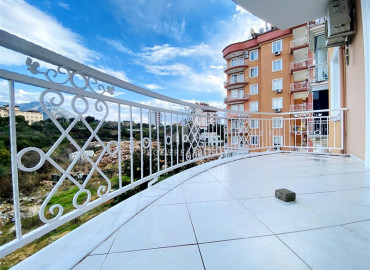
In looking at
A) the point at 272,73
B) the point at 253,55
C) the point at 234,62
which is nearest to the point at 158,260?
the point at 272,73

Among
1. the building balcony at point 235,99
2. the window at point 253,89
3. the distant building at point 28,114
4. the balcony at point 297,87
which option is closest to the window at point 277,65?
the balcony at point 297,87

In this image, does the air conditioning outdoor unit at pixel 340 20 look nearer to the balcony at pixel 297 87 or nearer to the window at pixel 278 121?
the window at pixel 278 121

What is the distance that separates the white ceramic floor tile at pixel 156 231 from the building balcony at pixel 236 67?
1691 centimetres

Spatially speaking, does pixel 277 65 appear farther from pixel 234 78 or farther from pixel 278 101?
pixel 234 78

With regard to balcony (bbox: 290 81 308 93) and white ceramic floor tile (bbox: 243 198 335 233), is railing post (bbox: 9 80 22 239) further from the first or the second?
balcony (bbox: 290 81 308 93)

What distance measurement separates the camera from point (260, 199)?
4.21 feet

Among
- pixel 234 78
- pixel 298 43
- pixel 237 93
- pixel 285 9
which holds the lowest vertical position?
pixel 285 9

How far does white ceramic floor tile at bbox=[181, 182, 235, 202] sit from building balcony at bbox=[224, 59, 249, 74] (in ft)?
53.6

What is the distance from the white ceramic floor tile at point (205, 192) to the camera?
1.31 metres

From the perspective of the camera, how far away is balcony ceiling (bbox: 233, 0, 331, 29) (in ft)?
8.13

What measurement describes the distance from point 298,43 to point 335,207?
1561cm

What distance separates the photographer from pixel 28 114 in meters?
0.71

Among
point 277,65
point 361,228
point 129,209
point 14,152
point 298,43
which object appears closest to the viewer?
point 14,152

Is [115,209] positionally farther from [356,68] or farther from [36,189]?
[356,68]
